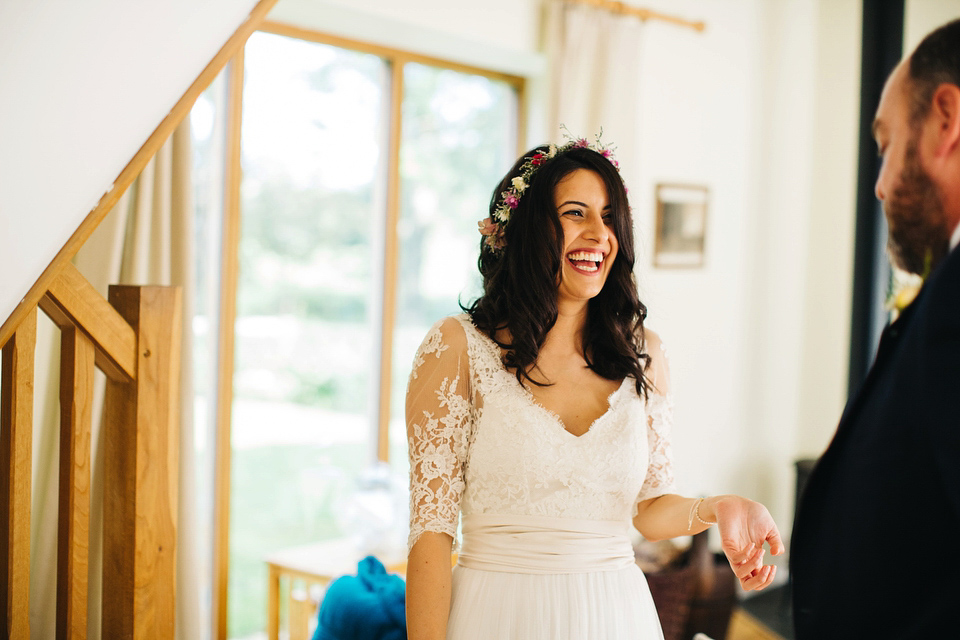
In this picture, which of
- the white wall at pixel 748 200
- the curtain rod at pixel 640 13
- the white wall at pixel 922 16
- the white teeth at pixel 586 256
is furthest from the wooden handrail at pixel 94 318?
the white wall at pixel 922 16

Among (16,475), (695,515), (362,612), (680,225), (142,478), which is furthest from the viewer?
(680,225)

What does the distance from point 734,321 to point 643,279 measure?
0.80 m

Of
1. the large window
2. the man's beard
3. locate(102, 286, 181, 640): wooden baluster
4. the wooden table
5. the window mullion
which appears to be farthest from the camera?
the window mullion

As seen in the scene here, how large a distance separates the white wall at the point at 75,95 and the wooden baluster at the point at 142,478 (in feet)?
1.06

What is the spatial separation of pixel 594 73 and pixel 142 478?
277cm

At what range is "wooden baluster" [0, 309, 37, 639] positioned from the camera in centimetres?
135

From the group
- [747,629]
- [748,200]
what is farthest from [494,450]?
[748,200]

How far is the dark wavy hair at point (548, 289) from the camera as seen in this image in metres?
1.66

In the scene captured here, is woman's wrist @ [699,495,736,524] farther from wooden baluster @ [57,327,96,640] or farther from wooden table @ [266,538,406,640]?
wooden table @ [266,538,406,640]

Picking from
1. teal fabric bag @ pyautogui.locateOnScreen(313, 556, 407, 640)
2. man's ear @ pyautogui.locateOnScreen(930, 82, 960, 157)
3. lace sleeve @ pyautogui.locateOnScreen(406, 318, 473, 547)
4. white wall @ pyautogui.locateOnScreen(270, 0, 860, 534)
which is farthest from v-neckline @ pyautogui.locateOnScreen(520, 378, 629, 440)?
white wall @ pyautogui.locateOnScreen(270, 0, 860, 534)

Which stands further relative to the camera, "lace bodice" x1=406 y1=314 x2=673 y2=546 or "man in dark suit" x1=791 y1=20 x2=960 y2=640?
"lace bodice" x1=406 y1=314 x2=673 y2=546

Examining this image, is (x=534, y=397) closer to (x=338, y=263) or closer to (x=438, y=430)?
(x=438, y=430)

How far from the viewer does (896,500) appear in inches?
A: 33.3

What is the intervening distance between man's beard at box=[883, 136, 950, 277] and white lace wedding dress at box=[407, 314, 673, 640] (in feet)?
2.58
